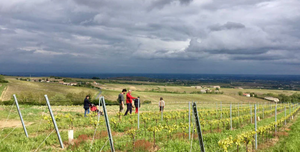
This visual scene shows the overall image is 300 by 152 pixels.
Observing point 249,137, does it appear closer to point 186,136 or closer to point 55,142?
point 186,136

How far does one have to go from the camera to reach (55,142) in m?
8.12

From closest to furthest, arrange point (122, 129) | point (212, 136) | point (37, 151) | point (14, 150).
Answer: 1. point (14, 150)
2. point (37, 151)
3. point (212, 136)
4. point (122, 129)

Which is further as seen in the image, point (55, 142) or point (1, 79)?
point (1, 79)

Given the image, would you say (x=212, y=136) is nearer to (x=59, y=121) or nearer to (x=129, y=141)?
(x=129, y=141)

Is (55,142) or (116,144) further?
(55,142)

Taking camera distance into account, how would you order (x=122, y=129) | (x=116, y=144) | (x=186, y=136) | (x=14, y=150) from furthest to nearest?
1. (x=122, y=129)
2. (x=186, y=136)
3. (x=116, y=144)
4. (x=14, y=150)

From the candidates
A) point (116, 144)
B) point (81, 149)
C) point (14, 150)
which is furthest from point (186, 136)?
point (14, 150)

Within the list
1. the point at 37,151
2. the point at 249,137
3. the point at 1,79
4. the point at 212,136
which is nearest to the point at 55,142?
the point at 37,151

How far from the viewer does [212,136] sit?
30.4 ft

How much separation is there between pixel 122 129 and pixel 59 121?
4505 millimetres

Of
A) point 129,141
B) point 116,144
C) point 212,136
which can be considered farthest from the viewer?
point 212,136

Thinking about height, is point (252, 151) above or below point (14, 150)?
below

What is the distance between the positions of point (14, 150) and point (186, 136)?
696 cm

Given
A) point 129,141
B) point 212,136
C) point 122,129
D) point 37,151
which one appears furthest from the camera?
point 122,129
